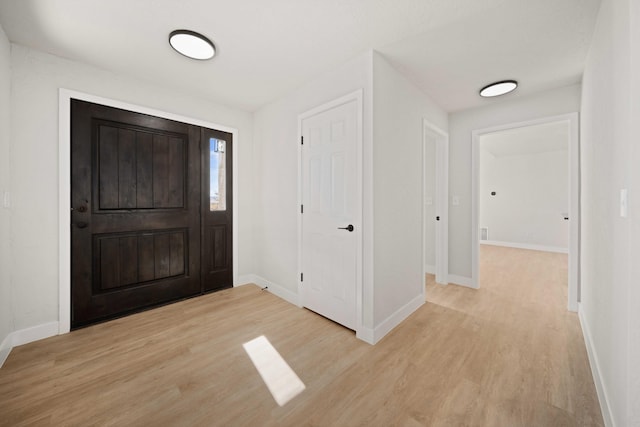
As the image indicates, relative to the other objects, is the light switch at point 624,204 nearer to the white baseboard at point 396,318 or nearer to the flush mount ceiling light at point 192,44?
the white baseboard at point 396,318

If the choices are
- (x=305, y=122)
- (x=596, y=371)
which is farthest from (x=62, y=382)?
(x=596, y=371)

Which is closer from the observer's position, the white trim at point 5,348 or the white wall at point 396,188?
the white trim at point 5,348

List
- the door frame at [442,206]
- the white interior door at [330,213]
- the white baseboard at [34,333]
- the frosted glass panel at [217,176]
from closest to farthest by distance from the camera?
1. the white baseboard at [34,333]
2. the white interior door at [330,213]
3. the frosted glass panel at [217,176]
4. the door frame at [442,206]

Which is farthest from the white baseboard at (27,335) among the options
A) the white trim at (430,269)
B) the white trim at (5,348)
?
the white trim at (430,269)

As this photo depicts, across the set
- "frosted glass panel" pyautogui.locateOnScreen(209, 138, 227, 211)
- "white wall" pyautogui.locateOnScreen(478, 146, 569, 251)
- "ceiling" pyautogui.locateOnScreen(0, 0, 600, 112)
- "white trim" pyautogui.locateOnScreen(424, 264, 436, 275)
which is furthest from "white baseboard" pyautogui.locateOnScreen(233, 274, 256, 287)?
"white wall" pyautogui.locateOnScreen(478, 146, 569, 251)

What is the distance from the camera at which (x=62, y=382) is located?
165 cm

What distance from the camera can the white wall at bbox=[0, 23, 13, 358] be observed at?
1.87 meters

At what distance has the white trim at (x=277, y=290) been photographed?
9.68ft

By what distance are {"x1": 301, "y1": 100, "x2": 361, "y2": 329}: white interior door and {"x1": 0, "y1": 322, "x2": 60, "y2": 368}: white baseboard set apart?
90.7 inches

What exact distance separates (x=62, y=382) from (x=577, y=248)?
4698 millimetres

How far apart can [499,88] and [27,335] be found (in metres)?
5.17

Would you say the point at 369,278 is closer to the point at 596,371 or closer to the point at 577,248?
the point at 596,371

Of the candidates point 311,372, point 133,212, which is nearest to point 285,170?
point 133,212

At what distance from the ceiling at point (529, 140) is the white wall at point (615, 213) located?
105 inches
